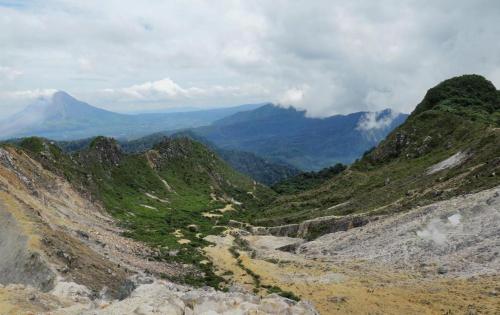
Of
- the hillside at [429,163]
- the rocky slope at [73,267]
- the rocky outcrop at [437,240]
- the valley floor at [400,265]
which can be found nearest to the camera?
the rocky slope at [73,267]

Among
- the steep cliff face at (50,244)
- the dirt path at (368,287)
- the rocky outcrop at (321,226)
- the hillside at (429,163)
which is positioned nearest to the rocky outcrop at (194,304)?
the steep cliff face at (50,244)

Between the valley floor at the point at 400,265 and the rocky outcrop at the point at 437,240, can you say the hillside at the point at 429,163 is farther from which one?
the valley floor at the point at 400,265

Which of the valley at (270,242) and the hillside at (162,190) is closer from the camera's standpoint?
the valley at (270,242)

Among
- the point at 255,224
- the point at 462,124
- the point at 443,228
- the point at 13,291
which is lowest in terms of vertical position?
the point at 255,224

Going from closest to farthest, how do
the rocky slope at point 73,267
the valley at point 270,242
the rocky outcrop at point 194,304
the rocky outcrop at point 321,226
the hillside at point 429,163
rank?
1. the rocky outcrop at point 194,304
2. the rocky slope at point 73,267
3. the valley at point 270,242
4. the hillside at point 429,163
5. the rocky outcrop at point 321,226

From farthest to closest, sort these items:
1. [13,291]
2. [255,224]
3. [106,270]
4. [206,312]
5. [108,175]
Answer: [108,175]
[255,224]
[106,270]
[13,291]
[206,312]

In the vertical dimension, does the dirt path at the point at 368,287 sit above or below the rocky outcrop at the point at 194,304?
below

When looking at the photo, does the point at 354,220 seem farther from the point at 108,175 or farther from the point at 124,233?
the point at 108,175

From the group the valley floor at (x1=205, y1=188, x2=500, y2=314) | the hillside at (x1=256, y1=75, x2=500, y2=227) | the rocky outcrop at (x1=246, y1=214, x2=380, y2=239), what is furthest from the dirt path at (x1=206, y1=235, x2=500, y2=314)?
the hillside at (x1=256, y1=75, x2=500, y2=227)

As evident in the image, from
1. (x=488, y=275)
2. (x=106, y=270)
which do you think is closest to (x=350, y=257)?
(x=488, y=275)
